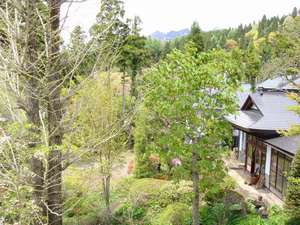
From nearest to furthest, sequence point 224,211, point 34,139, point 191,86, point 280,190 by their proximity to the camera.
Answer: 1. point 34,139
2. point 191,86
3. point 224,211
4. point 280,190

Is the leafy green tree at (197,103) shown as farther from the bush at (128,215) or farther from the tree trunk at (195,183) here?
Answer: the bush at (128,215)

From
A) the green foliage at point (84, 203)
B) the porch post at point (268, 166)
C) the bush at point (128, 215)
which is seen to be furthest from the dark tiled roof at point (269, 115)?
the green foliage at point (84, 203)

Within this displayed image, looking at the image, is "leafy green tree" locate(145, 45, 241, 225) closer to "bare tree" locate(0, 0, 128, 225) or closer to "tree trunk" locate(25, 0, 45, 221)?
"bare tree" locate(0, 0, 128, 225)

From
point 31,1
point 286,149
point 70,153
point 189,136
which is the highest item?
point 31,1

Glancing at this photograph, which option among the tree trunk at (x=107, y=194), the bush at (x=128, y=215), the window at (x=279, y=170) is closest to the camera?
the tree trunk at (x=107, y=194)

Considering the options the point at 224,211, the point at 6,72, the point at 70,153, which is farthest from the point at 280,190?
the point at 6,72

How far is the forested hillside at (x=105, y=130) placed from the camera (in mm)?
4297

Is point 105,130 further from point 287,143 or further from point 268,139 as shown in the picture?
point 268,139

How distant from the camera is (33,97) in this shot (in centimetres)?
433

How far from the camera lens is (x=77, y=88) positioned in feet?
15.5

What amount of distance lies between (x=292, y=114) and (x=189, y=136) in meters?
8.20

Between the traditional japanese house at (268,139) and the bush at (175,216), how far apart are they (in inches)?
164

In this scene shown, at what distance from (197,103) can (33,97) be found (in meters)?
6.39

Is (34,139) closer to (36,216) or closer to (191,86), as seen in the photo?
(36,216)
